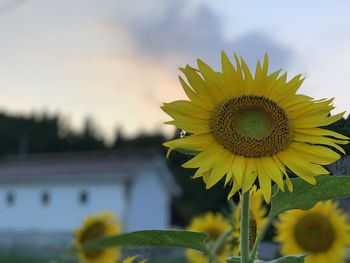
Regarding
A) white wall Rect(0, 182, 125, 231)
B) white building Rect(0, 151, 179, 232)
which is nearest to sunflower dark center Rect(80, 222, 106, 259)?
white building Rect(0, 151, 179, 232)

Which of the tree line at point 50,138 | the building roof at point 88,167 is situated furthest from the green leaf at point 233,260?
the tree line at point 50,138

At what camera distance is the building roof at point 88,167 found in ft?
78.2

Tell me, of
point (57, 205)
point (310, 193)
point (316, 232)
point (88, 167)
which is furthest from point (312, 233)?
point (88, 167)

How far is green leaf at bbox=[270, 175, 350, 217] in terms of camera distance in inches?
28.3

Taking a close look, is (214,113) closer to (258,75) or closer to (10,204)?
(258,75)

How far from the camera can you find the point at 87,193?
23.9 meters

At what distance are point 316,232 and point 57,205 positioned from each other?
22975mm

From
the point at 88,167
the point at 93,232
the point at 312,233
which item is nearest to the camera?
the point at 312,233

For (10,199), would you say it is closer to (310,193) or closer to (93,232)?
(93,232)

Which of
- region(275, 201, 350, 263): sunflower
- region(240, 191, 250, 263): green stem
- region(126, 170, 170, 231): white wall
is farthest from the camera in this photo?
region(126, 170, 170, 231): white wall

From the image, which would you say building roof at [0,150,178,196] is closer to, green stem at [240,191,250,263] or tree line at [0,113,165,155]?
tree line at [0,113,165,155]

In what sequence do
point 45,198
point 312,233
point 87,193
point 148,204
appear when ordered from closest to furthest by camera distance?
point 312,233 < point 87,193 < point 45,198 < point 148,204

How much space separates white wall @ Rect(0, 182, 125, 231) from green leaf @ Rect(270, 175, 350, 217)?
2238 centimetres

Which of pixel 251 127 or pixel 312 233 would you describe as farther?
pixel 312 233
